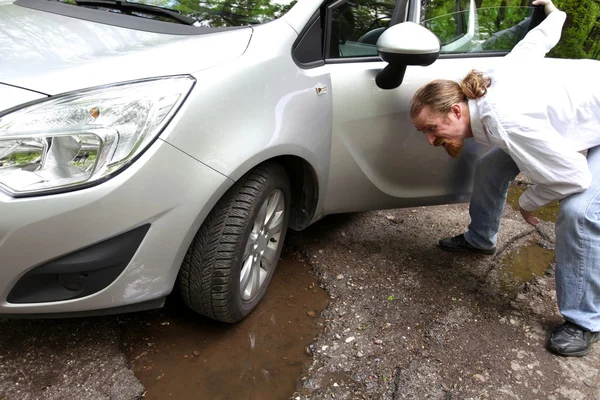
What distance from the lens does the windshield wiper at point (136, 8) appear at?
2.04 m

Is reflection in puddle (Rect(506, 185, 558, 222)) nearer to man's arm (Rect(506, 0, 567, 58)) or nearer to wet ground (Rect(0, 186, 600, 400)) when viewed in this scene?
wet ground (Rect(0, 186, 600, 400))

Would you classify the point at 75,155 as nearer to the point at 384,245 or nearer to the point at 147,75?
the point at 147,75

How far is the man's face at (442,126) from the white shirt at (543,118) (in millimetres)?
65

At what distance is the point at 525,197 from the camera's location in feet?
7.01

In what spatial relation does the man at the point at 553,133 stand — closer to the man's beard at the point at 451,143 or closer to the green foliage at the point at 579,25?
the man's beard at the point at 451,143

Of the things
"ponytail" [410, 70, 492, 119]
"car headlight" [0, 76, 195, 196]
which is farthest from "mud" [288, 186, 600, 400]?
"car headlight" [0, 76, 195, 196]

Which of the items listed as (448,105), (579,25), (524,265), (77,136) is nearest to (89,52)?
(77,136)

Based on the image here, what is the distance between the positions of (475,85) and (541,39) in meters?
0.50

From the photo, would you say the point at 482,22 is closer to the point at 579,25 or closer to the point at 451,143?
the point at 451,143

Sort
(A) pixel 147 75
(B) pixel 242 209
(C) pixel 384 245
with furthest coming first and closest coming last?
(C) pixel 384 245
(B) pixel 242 209
(A) pixel 147 75

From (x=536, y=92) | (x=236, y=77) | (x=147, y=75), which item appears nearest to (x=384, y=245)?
(x=536, y=92)

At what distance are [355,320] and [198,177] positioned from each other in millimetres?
1005

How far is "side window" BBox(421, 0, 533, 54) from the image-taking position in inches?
95.1

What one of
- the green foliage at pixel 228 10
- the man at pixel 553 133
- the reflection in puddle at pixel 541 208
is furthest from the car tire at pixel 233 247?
the reflection in puddle at pixel 541 208
